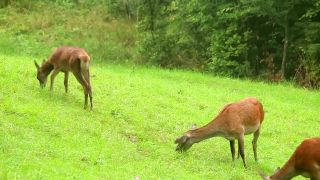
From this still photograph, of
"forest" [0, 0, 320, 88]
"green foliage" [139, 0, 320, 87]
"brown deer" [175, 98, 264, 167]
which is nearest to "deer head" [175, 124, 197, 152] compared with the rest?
"brown deer" [175, 98, 264, 167]

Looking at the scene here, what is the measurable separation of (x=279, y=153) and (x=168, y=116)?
3121mm

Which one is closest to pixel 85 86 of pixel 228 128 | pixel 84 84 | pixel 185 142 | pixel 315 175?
pixel 84 84

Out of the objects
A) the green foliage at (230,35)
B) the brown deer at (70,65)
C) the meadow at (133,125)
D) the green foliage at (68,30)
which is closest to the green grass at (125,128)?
the meadow at (133,125)

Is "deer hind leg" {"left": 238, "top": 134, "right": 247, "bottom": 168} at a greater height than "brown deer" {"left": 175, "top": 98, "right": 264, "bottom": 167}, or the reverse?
"brown deer" {"left": 175, "top": 98, "right": 264, "bottom": 167}

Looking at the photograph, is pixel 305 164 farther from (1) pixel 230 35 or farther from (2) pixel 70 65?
(1) pixel 230 35

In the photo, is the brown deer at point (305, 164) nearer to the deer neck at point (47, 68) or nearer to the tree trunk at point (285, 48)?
the deer neck at point (47, 68)

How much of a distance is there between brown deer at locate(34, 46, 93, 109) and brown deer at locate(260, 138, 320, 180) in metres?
5.60

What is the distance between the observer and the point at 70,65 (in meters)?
13.8

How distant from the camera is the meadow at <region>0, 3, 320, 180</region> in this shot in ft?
31.7

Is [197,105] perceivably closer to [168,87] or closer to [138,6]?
[168,87]

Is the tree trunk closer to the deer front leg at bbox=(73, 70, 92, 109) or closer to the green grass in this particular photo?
the green grass

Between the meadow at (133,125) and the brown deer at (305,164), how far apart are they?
4.50 ft

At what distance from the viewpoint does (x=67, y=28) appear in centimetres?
3294

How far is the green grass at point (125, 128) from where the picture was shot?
31.5ft
